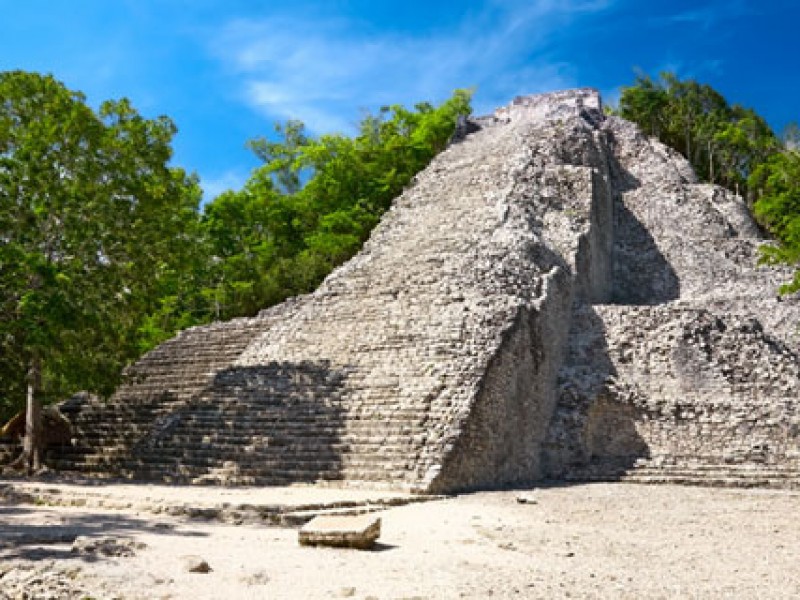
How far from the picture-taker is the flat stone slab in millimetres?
6207

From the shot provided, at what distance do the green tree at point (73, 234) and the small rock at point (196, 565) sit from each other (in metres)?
7.03

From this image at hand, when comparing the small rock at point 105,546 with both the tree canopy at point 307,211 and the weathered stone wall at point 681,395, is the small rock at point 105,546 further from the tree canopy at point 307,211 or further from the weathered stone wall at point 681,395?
the tree canopy at point 307,211

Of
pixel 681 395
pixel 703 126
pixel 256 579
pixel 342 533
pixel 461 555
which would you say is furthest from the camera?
pixel 703 126

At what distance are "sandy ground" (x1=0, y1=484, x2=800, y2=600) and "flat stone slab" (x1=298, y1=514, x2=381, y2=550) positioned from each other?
0.13 metres

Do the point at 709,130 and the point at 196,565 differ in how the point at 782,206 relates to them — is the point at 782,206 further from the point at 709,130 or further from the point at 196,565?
the point at 709,130

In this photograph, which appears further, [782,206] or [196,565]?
[782,206]

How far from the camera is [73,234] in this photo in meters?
12.7

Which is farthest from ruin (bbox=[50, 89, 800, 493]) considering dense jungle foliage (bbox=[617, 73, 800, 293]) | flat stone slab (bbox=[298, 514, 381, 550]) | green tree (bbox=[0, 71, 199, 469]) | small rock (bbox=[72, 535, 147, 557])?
dense jungle foliage (bbox=[617, 73, 800, 293])

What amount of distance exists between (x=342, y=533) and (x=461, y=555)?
3.33 feet

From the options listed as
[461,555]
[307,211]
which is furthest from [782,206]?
[307,211]

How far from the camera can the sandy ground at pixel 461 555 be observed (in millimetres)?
4918

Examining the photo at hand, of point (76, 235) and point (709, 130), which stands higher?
point (709, 130)

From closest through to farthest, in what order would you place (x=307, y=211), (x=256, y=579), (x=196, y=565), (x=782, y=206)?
1. (x=256, y=579)
2. (x=196, y=565)
3. (x=782, y=206)
4. (x=307, y=211)

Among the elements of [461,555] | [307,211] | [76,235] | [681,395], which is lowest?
[461,555]
